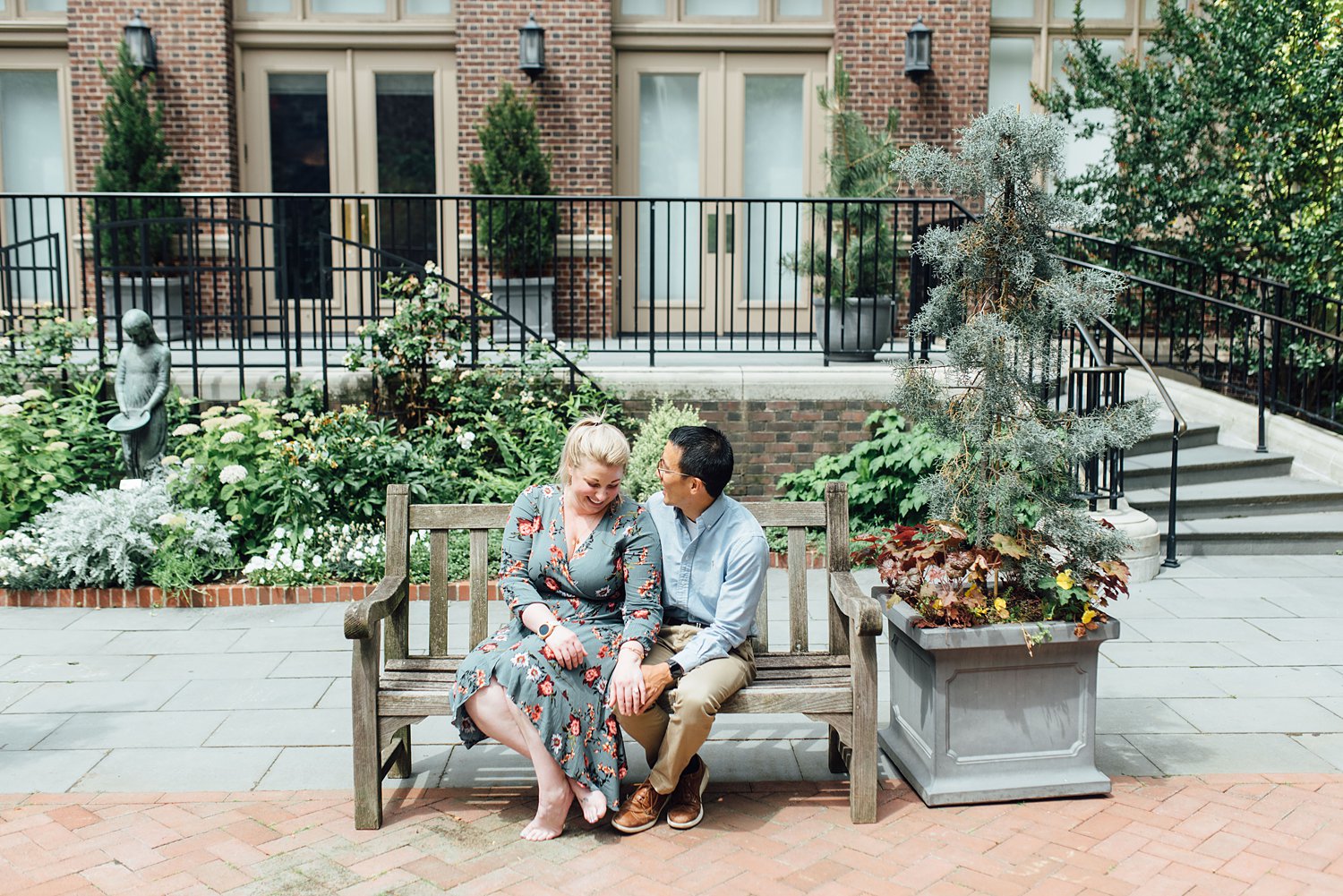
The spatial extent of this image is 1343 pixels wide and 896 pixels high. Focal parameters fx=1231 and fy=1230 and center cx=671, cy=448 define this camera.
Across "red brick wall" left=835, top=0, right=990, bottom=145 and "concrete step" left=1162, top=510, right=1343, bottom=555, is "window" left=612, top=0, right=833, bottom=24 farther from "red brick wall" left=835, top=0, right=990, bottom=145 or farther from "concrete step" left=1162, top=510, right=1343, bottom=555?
"concrete step" left=1162, top=510, right=1343, bottom=555

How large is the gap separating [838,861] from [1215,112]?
879 centimetres

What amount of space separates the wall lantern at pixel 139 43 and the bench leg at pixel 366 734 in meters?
9.08

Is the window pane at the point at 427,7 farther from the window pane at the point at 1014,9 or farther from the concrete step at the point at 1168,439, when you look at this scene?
the concrete step at the point at 1168,439

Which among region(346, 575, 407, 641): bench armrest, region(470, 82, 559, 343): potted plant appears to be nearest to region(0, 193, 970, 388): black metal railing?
region(470, 82, 559, 343): potted plant

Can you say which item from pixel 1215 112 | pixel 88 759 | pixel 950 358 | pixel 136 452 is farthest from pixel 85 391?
pixel 1215 112

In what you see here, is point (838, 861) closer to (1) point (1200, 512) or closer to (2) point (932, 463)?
(2) point (932, 463)

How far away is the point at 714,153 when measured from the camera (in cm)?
1200

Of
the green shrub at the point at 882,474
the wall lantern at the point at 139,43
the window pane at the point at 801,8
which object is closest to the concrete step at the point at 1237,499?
the green shrub at the point at 882,474

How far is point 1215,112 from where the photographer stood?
1036 cm

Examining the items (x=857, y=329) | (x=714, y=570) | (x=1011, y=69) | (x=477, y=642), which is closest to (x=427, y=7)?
(x=857, y=329)

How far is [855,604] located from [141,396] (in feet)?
16.4

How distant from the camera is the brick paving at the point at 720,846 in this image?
357 centimetres

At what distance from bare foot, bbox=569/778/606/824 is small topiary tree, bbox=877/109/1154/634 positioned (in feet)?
4.10

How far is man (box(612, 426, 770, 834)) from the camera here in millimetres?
3877
